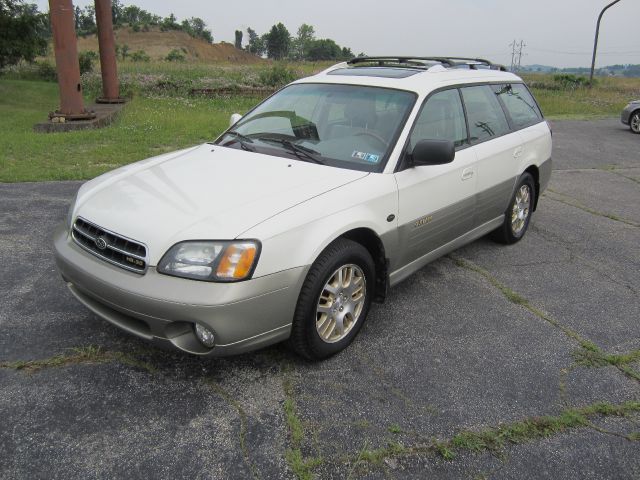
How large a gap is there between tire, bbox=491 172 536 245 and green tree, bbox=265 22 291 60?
12544 cm

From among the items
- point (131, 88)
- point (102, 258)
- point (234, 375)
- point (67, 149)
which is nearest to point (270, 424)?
point (234, 375)

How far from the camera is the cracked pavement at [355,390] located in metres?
2.39

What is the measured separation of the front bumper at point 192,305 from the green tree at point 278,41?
128 m

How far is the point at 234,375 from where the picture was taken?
2988 mm

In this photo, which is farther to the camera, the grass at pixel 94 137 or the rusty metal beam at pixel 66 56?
the rusty metal beam at pixel 66 56

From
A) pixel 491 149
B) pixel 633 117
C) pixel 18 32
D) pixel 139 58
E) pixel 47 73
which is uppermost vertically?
pixel 139 58

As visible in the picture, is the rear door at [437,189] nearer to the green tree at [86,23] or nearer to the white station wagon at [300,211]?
the white station wagon at [300,211]

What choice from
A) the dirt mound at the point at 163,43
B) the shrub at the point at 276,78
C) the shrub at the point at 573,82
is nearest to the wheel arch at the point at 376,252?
the shrub at the point at 276,78

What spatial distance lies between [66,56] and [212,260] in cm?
988

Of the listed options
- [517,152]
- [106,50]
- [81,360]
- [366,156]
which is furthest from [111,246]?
[106,50]

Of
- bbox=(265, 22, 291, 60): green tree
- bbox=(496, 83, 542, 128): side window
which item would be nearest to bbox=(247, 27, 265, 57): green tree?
bbox=(265, 22, 291, 60): green tree

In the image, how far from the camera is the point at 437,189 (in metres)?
3.79

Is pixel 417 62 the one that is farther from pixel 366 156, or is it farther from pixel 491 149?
pixel 366 156

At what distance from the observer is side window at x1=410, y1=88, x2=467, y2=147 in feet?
12.1
